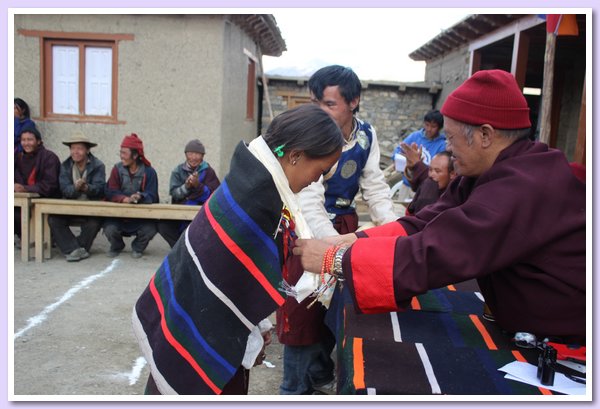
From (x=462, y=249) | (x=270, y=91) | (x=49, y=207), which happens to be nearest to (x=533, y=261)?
(x=462, y=249)

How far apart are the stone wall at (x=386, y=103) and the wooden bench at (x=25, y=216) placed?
9.14 meters

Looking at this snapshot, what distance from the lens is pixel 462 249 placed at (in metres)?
1.68

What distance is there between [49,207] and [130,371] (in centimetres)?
375

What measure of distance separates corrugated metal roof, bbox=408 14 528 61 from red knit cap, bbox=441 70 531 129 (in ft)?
24.7

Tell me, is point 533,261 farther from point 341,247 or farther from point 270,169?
point 270,169

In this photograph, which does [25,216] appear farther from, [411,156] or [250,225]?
[250,225]

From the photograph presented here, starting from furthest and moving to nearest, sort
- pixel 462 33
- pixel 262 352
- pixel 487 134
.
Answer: pixel 462 33, pixel 262 352, pixel 487 134

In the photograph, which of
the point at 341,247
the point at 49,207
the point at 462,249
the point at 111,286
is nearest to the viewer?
the point at 462,249

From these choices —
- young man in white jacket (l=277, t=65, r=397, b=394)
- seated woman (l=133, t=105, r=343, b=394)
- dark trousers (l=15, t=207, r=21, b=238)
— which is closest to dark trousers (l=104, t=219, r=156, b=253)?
dark trousers (l=15, t=207, r=21, b=238)

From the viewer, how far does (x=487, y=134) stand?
1.89 metres

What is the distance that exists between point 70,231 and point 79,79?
4.01 metres

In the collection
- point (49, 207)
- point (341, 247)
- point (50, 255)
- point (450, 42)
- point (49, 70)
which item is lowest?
point (50, 255)

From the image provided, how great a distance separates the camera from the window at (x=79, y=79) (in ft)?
31.7

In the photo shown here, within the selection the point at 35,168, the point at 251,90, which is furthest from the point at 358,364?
the point at 251,90
